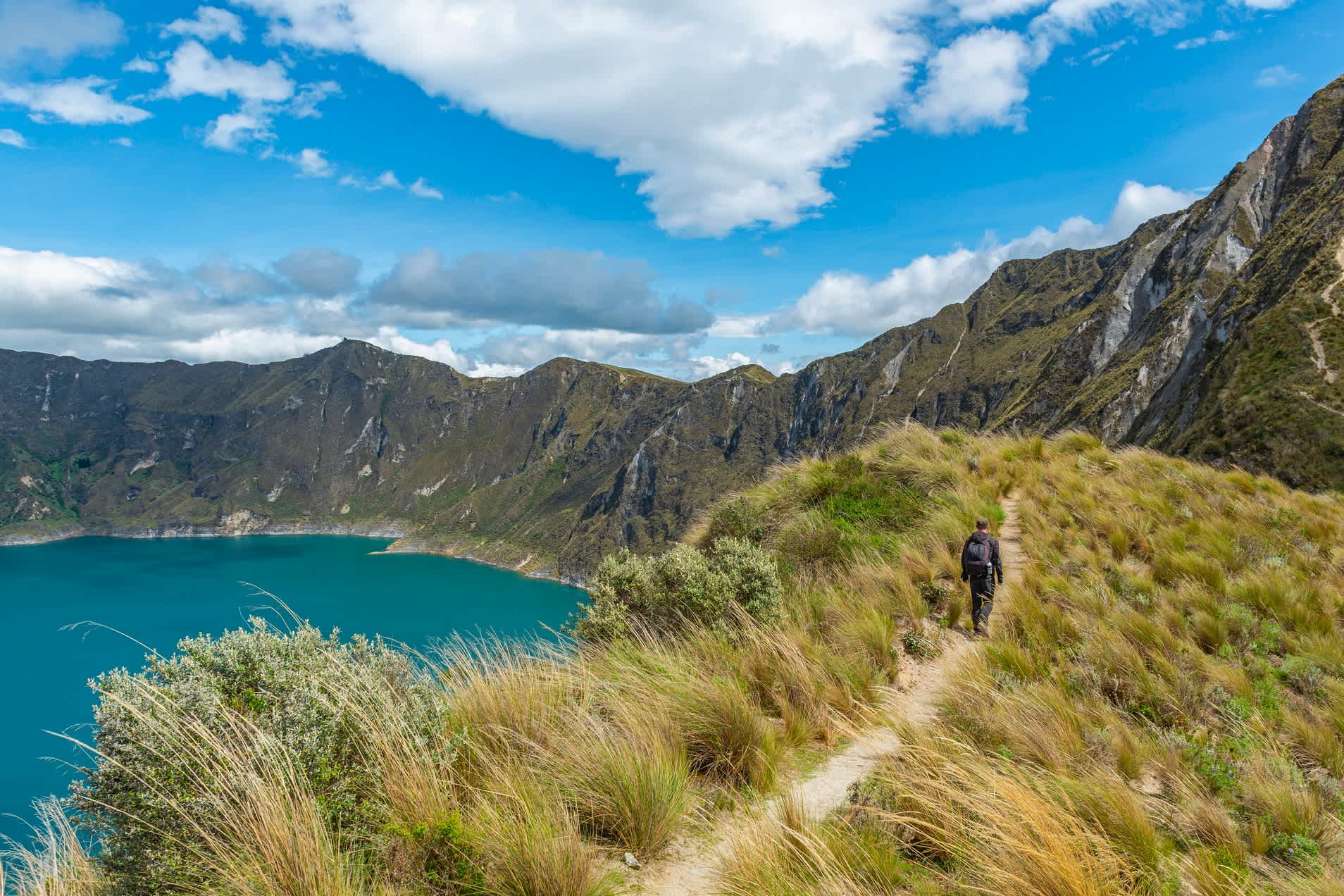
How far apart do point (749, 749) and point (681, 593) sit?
352 centimetres

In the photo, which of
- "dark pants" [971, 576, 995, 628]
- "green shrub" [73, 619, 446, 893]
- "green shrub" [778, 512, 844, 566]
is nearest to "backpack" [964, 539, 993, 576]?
"dark pants" [971, 576, 995, 628]

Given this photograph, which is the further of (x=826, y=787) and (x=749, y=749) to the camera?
(x=749, y=749)

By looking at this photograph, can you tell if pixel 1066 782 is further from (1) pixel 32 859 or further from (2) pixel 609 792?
(1) pixel 32 859

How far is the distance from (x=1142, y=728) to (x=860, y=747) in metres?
2.46

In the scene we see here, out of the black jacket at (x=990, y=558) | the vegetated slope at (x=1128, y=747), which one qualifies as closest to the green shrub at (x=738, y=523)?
the black jacket at (x=990, y=558)

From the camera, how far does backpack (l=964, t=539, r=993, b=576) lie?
Answer: 8.69m

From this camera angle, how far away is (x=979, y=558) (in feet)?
28.7

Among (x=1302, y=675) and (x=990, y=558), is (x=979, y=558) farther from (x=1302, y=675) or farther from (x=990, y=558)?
(x=1302, y=675)

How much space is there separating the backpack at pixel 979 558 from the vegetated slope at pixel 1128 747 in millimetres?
→ 577

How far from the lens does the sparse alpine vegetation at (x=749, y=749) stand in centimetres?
326

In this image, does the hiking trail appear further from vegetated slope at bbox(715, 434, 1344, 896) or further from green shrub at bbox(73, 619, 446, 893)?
green shrub at bbox(73, 619, 446, 893)

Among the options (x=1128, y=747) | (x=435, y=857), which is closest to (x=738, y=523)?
(x=1128, y=747)

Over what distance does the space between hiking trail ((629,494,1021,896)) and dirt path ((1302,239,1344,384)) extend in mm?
69467

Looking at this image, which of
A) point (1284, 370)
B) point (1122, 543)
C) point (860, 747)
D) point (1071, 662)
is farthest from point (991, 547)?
point (1284, 370)
